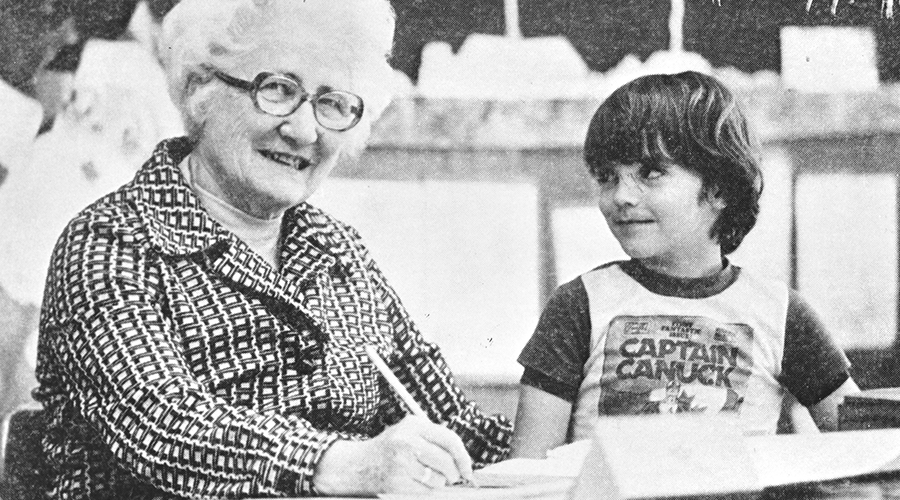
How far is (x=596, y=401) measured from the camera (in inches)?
64.2

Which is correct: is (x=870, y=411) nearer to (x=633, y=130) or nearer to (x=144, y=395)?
(x=633, y=130)

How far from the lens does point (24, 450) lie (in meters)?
1.39

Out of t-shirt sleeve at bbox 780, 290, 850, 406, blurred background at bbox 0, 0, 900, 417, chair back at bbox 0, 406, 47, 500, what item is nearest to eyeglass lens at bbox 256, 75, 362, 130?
blurred background at bbox 0, 0, 900, 417

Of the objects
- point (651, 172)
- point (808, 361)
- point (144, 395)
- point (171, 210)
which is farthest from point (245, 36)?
point (808, 361)

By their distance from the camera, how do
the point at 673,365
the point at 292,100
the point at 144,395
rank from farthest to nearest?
the point at 673,365 < the point at 292,100 < the point at 144,395

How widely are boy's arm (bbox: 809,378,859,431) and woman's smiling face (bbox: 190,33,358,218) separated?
91 centimetres

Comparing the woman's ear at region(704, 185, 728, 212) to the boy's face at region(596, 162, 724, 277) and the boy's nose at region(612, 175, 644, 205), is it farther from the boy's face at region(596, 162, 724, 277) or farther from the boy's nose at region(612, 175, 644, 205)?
the boy's nose at region(612, 175, 644, 205)

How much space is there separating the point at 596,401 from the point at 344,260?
46 cm

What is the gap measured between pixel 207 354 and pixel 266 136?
324 millimetres

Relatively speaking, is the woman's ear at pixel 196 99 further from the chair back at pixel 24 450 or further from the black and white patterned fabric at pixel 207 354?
the chair back at pixel 24 450

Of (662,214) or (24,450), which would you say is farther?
(662,214)

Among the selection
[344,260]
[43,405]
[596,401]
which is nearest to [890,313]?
[596,401]

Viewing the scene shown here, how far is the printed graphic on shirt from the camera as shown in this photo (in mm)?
1610

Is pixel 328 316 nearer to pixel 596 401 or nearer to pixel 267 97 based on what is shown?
pixel 267 97
